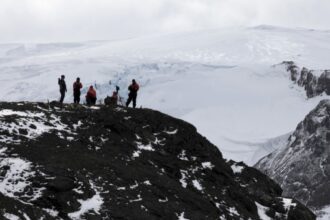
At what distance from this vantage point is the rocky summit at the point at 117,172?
2748 centimetres

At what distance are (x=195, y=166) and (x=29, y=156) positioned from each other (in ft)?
32.3

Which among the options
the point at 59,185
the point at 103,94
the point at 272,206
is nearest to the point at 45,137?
the point at 59,185

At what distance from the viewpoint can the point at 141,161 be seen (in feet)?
112

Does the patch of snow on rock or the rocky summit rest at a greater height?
the rocky summit

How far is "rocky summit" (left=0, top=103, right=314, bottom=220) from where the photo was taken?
90.2ft

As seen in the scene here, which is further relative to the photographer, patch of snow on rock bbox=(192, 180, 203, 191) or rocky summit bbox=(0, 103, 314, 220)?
patch of snow on rock bbox=(192, 180, 203, 191)

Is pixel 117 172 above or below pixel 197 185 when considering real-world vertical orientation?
above

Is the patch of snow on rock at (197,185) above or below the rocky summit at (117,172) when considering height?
below

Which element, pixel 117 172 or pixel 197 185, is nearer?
pixel 117 172

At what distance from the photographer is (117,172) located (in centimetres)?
3106

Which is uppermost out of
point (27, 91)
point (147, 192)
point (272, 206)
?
point (147, 192)

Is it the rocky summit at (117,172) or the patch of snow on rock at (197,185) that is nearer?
the rocky summit at (117,172)

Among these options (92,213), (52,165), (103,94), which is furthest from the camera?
(103,94)

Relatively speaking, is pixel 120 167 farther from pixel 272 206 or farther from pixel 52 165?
pixel 272 206
